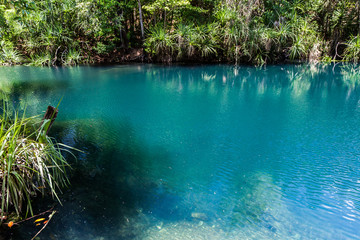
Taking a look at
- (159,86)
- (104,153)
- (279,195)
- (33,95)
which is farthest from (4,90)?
(279,195)

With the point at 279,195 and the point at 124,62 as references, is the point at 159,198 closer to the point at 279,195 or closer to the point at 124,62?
the point at 279,195

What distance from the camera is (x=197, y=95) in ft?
27.3

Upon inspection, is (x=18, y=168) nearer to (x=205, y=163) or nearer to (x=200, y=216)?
(x=200, y=216)

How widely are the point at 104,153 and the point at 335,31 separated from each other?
16.4 m

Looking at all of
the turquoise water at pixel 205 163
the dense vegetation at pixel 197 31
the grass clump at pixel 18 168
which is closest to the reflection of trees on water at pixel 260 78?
the turquoise water at pixel 205 163

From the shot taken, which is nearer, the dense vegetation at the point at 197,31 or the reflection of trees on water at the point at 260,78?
the reflection of trees on water at the point at 260,78

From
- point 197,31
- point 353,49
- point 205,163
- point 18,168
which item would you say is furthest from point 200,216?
point 353,49

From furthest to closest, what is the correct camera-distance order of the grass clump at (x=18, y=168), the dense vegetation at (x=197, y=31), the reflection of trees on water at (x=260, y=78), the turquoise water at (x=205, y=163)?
1. the dense vegetation at (x=197, y=31)
2. the reflection of trees on water at (x=260, y=78)
3. the turquoise water at (x=205, y=163)
4. the grass clump at (x=18, y=168)

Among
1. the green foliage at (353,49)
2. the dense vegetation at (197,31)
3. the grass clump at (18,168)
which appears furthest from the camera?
the green foliage at (353,49)

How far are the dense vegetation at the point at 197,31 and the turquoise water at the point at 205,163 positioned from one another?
5698 millimetres

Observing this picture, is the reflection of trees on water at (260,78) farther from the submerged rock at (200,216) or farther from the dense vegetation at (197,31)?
the submerged rock at (200,216)

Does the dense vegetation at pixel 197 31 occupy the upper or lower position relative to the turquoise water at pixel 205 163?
upper

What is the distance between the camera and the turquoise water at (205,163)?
271 centimetres

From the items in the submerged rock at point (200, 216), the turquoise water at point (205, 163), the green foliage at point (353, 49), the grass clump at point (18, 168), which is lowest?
the submerged rock at point (200, 216)
